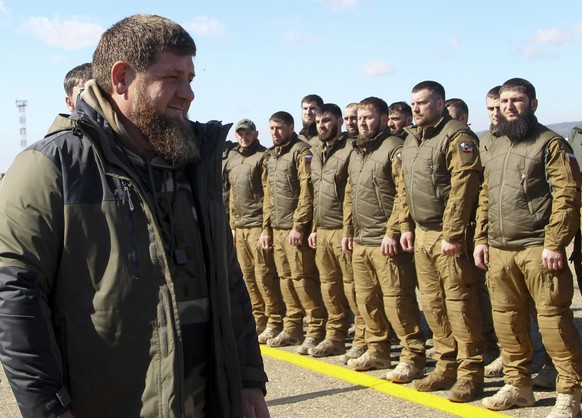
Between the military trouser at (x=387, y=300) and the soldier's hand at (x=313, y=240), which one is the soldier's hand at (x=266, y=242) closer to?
the soldier's hand at (x=313, y=240)

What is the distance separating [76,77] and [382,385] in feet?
11.3

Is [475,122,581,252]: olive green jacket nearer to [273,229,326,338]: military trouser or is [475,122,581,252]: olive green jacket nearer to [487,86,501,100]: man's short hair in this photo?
[487,86,501,100]: man's short hair

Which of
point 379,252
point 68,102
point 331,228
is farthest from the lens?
point 331,228

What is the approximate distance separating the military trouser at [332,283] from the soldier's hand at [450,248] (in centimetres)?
189

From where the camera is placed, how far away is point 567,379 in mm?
5352

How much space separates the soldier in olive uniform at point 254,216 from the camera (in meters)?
8.92

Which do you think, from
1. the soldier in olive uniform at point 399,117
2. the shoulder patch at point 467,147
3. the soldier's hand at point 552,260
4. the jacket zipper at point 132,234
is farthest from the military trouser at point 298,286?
the jacket zipper at point 132,234

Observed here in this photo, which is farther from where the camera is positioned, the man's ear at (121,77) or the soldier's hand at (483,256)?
the soldier's hand at (483,256)

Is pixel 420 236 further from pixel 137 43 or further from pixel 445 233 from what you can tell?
pixel 137 43

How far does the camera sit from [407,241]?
6500mm

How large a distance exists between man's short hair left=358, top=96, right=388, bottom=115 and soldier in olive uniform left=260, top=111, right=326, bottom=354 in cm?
115

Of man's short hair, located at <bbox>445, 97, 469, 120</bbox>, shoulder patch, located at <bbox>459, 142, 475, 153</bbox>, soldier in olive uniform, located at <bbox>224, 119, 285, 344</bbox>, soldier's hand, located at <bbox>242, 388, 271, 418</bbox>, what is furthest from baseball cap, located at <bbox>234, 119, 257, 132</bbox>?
soldier's hand, located at <bbox>242, 388, 271, 418</bbox>

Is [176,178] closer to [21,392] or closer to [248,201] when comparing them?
[21,392]

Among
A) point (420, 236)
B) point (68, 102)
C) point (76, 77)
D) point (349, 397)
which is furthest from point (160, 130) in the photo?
point (420, 236)
